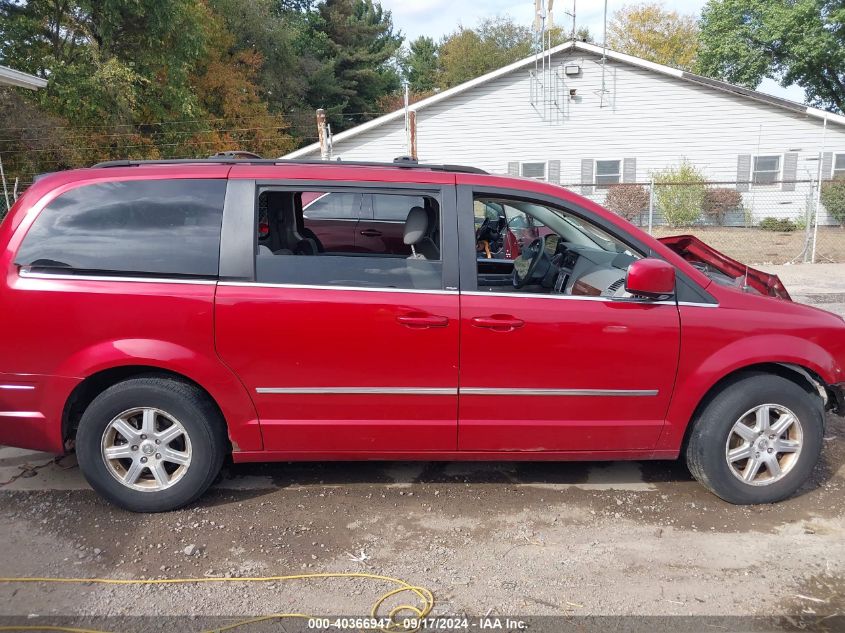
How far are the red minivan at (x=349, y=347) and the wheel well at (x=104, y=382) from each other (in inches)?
0.5

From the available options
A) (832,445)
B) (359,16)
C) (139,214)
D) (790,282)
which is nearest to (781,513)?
(832,445)

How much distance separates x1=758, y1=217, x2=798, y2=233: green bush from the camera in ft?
61.9

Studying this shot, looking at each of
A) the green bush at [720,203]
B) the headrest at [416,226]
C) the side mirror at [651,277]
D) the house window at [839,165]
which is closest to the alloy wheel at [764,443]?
the side mirror at [651,277]

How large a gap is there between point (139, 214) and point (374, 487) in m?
2.06

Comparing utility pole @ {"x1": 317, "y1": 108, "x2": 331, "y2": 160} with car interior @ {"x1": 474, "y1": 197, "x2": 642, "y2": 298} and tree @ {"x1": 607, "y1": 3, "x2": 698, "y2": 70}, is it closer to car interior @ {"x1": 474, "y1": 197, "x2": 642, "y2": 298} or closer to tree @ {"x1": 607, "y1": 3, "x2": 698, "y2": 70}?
car interior @ {"x1": 474, "y1": 197, "x2": 642, "y2": 298}

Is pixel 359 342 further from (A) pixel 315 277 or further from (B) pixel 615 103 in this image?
(B) pixel 615 103

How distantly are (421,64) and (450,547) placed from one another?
52839 millimetres

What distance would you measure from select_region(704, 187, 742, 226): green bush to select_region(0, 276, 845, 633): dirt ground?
16.7 metres

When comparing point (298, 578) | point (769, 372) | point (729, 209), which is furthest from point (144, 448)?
point (729, 209)

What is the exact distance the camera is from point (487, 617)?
2.80 m

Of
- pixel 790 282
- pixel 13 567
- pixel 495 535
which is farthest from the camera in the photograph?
pixel 790 282

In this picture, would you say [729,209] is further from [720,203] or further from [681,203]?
[681,203]

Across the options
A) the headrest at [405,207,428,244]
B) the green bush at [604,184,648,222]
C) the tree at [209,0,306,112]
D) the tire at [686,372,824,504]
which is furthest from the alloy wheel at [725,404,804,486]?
the tree at [209,0,306,112]

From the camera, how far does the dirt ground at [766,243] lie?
13.8 m
